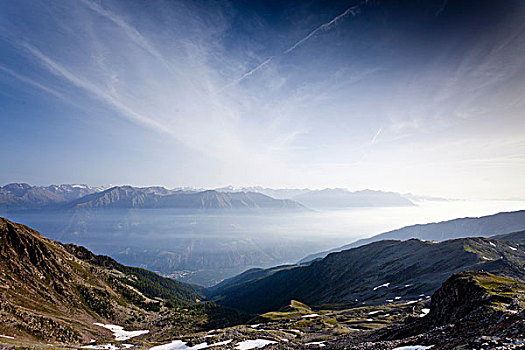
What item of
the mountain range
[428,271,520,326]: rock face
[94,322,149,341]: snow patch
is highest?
[428,271,520,326]: rock face

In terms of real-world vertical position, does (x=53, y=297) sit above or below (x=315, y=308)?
above

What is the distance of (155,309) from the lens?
15912 centimetres

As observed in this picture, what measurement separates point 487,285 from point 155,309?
7033 inches

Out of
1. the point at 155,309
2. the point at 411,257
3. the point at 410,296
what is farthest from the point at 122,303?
the point at 411,257

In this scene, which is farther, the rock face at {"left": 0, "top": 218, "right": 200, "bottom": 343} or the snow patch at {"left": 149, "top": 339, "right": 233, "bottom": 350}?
the rock face at {"left": 0, "top": 218, "right": 200, "bottom": 343}

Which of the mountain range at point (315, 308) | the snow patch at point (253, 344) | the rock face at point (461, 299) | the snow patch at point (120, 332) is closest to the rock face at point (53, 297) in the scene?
the mountain range at point (315, 308)

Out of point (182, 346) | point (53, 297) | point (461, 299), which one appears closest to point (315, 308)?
point (182, 346)

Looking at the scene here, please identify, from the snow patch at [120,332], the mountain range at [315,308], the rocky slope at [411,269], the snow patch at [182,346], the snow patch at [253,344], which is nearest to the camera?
the mountain range at [315,308]

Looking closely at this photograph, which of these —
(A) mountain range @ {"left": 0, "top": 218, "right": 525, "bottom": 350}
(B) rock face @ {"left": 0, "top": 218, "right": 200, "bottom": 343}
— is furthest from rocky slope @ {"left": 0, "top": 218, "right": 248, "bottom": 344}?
(A) mountain range @ {"left": 0, "top": 218, "right": 525, "bottom": 350}

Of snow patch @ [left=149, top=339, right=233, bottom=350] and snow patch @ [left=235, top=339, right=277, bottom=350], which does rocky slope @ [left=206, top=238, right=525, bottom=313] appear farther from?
snow patch @ [left=149, top=339, right=233, bottom=350]

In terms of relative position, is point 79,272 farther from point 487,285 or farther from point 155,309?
point 487,285

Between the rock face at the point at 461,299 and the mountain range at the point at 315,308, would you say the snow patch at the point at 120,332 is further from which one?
the rock face at the point at 461,299

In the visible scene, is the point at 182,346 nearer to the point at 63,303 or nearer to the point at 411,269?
the point at 63,303

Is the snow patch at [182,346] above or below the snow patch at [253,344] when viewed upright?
below
